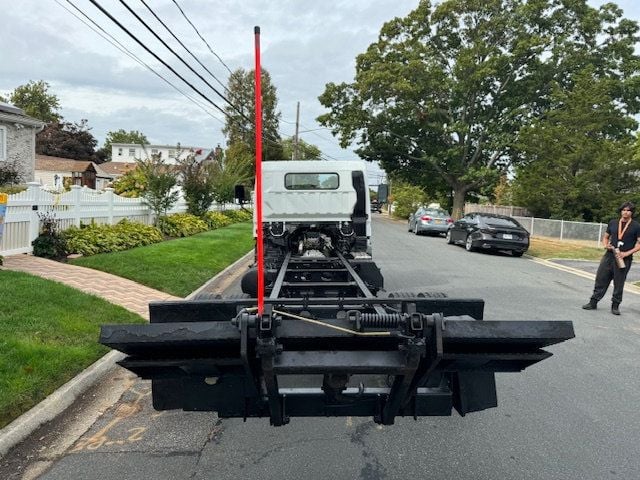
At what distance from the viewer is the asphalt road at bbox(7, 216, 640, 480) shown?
127 inches

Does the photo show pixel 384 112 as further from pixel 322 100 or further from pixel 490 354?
pixel 490 354

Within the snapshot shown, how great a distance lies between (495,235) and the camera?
56.5 feet

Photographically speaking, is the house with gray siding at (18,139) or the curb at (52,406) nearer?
the curb at (52,406)

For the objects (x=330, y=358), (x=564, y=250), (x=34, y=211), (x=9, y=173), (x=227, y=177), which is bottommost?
(x=564, y=250)

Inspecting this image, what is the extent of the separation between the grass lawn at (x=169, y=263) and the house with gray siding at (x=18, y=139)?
47.3 ft

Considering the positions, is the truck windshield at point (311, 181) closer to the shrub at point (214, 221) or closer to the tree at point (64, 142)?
the shrub at point (214, 221)

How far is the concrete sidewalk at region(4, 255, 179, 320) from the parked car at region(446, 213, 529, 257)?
40.3 ft

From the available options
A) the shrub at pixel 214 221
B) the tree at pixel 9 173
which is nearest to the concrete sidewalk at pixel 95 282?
the shrub at pixel 214 221

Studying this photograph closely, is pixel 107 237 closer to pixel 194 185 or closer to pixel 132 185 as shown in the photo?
pixel 132 185

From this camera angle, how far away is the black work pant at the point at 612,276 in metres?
8.11

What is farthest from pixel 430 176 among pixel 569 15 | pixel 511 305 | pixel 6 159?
pixel 511 305

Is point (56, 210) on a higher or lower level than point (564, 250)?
higher

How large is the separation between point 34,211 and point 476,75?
91.7 ft

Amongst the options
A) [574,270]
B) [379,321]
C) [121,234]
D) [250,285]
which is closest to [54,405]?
[250,285]
